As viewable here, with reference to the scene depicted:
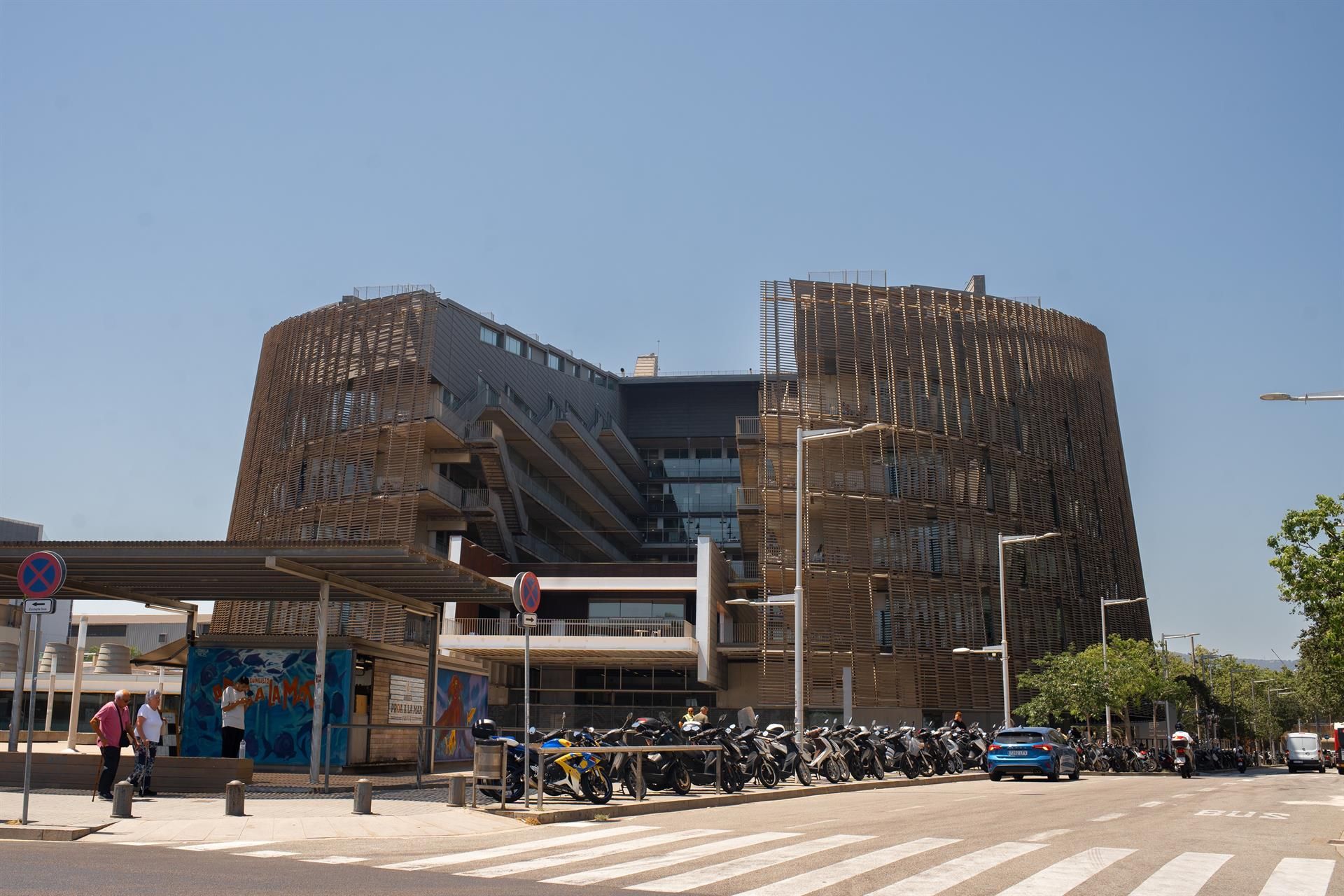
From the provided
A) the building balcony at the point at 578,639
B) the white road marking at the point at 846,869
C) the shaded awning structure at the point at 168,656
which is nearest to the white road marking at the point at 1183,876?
the white road marking at the point at 846,869

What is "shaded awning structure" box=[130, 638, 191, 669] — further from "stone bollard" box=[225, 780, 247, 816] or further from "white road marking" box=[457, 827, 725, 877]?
"white road marking" box=[457, 827, 725, 877]

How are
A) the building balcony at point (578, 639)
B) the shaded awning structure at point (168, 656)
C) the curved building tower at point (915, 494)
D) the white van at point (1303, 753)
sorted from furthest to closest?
the white van at point (1303, 753), the curved building tower at point (915, 494), the building balcony at point (578, 639), the shaded awning structure at point (168, 656)

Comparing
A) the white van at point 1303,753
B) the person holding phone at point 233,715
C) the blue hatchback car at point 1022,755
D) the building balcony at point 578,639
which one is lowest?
the white van at point 1303,753

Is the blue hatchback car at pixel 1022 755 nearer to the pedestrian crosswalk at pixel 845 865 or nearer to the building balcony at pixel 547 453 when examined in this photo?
the pedestrian crosswalk at pixel 845 865

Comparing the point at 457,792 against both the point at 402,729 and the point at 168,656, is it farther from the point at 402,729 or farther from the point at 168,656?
the point at 168,656

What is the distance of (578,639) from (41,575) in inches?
1554

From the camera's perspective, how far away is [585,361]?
8444 cm

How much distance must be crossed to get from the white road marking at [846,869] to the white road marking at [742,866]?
19.7 inches

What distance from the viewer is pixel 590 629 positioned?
5384cm

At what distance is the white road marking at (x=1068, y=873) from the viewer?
9.41m

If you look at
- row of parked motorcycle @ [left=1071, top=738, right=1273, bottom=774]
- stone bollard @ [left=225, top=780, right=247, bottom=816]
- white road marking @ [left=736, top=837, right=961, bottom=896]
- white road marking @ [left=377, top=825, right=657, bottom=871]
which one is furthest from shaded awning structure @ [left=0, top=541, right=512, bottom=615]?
row of parked motorcycle @ [left=1071, top=738, right=1273, bottom=774]

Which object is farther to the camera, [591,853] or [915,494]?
[915,494]

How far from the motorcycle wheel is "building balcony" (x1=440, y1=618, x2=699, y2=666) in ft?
117

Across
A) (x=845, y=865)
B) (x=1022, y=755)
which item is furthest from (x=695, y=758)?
(x=1022, y=755)
